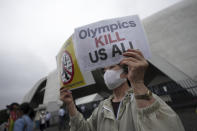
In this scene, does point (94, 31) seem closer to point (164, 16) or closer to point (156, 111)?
point (156, 111)

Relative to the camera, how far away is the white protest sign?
1410 mm

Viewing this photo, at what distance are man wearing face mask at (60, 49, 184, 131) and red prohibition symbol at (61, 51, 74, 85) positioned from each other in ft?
0.55

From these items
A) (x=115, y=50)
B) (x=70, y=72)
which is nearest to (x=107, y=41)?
(x=115, y=50)

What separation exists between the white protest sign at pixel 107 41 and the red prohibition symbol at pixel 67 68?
11.3 inches

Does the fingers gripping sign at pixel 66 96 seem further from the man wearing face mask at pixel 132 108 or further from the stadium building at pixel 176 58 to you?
the stadium building at pixel 176 58

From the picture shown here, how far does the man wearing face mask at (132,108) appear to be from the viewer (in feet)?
2.97

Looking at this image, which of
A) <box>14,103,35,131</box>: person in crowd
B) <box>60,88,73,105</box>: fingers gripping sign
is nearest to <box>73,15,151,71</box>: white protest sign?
<box>60,88,73,105</box>: fingers gripping sign

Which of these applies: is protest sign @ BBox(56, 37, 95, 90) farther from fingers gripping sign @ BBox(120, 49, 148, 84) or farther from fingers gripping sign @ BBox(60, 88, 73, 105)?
fingers gripping sign @ BBox(120, 49, 148, 84)

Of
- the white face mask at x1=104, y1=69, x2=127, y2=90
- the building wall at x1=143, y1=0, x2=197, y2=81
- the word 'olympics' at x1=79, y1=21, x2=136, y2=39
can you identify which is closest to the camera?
the word 'olympics' at x1=79, y1=21, x2=136, y2=39

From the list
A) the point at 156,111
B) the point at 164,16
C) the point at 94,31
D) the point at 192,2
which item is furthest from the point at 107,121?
the point at 192,2

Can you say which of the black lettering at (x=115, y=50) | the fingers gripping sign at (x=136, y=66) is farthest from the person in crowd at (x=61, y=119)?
the fingers gripping sign at (x=136, y=66)

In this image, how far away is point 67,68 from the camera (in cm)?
179

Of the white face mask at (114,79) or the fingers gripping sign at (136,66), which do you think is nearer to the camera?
the fingers gripping sign at (136,66)

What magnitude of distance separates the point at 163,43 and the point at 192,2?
685 centimetres
